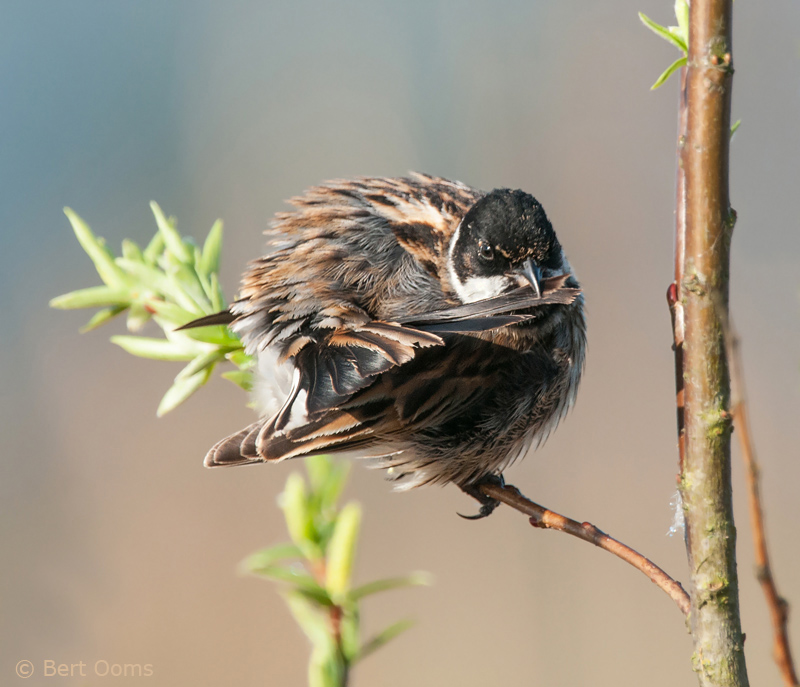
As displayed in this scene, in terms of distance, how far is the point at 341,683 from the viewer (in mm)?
857

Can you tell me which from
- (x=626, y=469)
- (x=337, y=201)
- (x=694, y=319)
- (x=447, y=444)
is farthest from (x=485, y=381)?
(x=626, y=469)

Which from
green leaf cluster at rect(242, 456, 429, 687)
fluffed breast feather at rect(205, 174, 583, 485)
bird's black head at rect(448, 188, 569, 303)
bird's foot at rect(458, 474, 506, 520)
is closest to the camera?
green leaf cluster at rect(242, 456, 429, 687)

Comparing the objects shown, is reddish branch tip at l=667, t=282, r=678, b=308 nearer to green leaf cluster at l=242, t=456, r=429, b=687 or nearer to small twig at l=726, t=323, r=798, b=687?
green leaf cluster at l=242, t=456, r=429, b=687

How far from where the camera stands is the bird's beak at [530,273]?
211 centimetres

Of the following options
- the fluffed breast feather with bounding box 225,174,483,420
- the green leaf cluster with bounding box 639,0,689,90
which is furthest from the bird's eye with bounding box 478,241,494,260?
the green leaf cluster with bounding box 639,0,689,90

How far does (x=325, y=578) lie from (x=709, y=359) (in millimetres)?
544

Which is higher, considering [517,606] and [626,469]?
[626,469]

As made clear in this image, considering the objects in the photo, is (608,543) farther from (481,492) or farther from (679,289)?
(481,492)

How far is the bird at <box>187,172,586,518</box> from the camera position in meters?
1.73

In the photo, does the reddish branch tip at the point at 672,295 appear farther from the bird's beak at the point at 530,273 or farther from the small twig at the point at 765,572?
the small twig at the point at 765,572

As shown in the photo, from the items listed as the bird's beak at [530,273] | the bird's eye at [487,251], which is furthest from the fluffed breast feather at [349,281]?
the bird's beak at [530,273]

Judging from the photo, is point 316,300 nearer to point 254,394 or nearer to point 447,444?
point 254,394

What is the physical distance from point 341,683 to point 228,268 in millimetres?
4395

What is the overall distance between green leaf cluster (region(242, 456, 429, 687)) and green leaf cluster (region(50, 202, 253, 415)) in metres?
0.50
